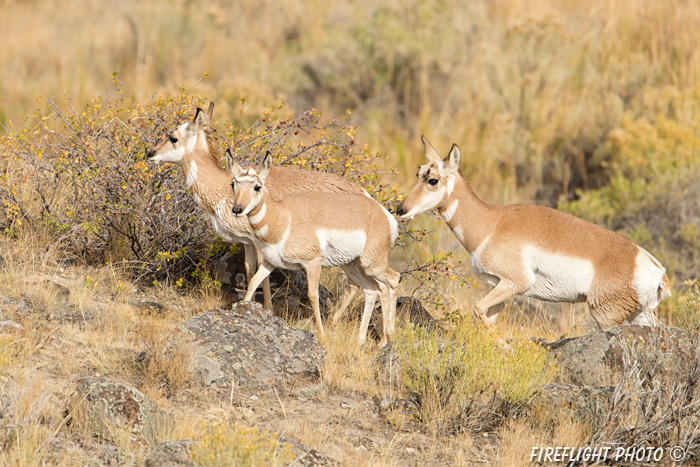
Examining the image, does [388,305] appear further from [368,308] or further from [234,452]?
[234,452]

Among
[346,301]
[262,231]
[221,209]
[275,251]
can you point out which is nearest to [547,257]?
[346,301]

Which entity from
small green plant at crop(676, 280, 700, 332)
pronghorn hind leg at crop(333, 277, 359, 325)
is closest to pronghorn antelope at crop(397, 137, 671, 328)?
small green plant at crop(676, 280, 700, 332)

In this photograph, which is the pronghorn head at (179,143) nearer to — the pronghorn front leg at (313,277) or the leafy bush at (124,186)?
the leafy bush at (124,186)

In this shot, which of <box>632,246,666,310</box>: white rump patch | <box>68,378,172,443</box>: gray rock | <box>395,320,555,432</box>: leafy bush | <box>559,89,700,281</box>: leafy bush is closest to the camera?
<box>68,378,172,443</box>: gray rock

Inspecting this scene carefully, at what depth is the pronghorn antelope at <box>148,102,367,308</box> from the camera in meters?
7.30

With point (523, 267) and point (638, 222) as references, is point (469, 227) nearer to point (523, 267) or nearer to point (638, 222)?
point (523, 267)

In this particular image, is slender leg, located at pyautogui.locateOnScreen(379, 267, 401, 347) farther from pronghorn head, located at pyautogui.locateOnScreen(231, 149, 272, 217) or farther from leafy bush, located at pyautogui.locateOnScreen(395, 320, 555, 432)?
pronghorn head, located at pyautogui.locateOnScreen(231, 149, 272, 217)

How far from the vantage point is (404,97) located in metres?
19.2

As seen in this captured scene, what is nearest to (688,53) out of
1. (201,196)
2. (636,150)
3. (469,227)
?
(636,150)

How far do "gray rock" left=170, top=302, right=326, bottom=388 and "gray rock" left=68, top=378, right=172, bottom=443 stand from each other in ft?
2.80

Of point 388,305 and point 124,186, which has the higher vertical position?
point 124,186

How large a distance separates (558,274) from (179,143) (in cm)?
367

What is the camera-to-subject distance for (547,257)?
7.34m

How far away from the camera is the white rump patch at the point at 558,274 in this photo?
7293 mm
